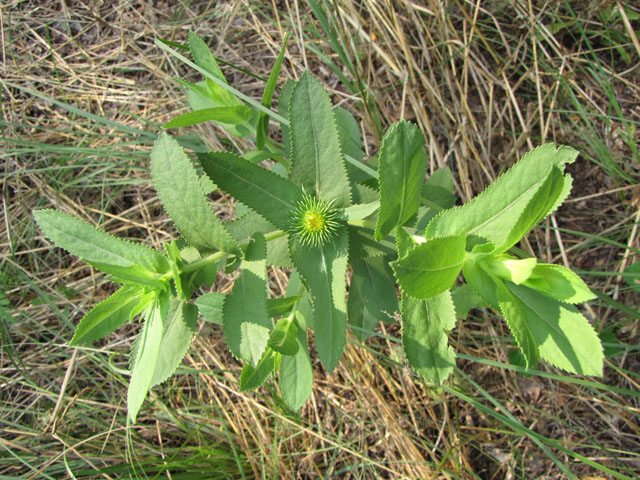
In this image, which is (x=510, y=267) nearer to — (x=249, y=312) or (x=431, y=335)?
(x=431, y=335)

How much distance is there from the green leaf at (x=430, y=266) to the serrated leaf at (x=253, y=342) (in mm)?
592

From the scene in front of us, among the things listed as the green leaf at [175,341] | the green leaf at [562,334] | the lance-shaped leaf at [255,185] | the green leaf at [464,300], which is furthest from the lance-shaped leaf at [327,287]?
the green leaf at [464,300]

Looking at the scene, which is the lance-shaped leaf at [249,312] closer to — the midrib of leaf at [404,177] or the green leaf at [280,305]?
the green leaf at [280,305]

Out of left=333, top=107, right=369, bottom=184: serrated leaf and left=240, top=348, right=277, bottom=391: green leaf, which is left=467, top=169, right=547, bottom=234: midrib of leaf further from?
left=240, top=348, right=277, bottom=391: green leaf

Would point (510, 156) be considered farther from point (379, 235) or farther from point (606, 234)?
point (379, 235)

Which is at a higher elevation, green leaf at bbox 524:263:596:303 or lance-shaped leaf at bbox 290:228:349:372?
green leaf at bbox 524:263:596:303

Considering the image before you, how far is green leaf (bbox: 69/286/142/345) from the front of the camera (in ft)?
5.30

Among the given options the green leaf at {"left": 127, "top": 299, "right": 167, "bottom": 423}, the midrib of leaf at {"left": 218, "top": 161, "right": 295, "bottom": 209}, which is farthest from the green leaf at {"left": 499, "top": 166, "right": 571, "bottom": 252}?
the green leaf at {"left": 127, "top": 299, "right": 167, "bottom": 423}

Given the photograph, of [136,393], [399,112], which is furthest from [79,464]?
[399,112]

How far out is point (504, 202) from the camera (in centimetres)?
158

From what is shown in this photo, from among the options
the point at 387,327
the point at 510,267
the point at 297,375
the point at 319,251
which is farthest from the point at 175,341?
the point at 387,327

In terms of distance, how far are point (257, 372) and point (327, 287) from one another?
18.8 inches

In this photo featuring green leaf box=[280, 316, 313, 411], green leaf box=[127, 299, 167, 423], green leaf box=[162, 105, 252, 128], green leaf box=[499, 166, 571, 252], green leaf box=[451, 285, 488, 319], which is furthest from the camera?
green leaf box=[451, 285, 488, 319]

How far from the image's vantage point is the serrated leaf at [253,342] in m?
1.74
